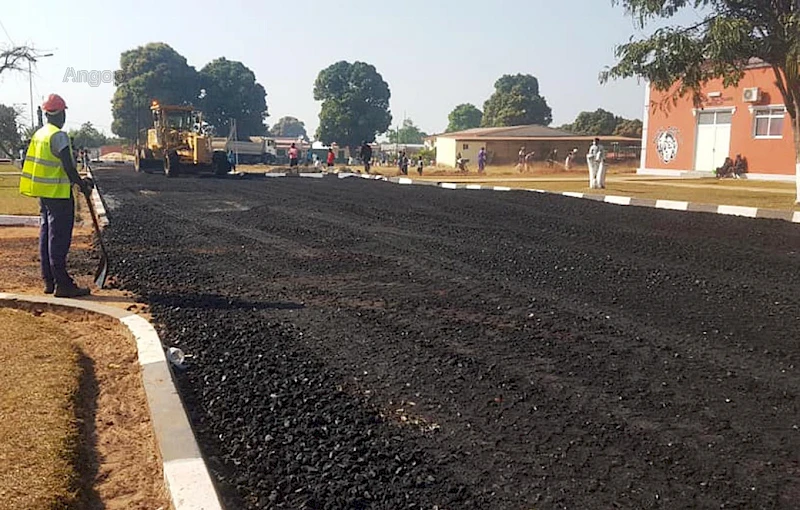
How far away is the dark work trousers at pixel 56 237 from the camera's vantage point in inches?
249

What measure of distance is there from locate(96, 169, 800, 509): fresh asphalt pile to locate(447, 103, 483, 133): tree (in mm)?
115887

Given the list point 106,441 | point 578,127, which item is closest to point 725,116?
point 106,441

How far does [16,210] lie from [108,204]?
2.81 m

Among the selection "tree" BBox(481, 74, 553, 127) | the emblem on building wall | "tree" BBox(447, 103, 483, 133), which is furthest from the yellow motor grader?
"tree" BBox(447, 103, 483, 133)

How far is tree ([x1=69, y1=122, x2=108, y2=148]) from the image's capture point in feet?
294

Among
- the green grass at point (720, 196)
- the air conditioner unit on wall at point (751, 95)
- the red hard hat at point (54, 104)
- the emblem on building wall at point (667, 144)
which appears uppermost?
the air conditioner unit on wall at point (751, 95)

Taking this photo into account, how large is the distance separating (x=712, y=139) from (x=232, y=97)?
6511 centimetres

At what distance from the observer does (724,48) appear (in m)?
16.0

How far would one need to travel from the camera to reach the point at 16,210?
1337cm

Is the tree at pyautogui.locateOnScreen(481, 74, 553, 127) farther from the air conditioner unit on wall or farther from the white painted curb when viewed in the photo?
the white painted curb

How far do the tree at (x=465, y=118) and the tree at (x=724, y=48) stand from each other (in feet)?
347

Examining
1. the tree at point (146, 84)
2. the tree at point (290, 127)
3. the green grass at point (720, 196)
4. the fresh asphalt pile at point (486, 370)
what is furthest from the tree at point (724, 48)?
the tree at point (290, 127)

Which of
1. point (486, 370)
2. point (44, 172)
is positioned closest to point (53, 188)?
point (44, 172)

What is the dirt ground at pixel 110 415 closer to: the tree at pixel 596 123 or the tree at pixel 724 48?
the tree at pixel 724 48
